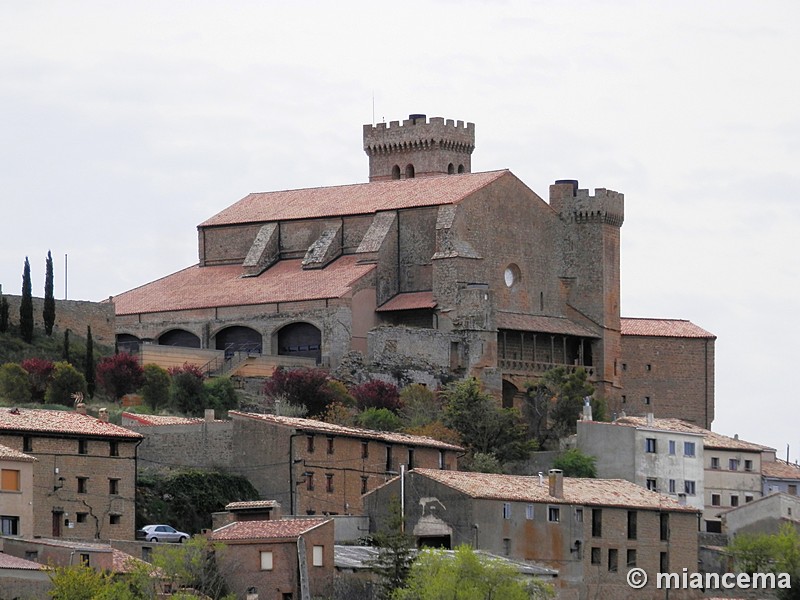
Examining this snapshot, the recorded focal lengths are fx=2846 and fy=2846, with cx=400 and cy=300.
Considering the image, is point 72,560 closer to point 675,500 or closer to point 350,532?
point 350,532

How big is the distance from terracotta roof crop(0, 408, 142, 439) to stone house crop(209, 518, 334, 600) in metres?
6.65

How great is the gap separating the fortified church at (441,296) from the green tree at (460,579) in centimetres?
3492

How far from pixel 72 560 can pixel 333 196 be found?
5223 centimetres

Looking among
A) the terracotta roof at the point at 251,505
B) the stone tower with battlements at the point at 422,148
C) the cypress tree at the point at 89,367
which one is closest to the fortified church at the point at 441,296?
the cypress tree at the point at 89,367

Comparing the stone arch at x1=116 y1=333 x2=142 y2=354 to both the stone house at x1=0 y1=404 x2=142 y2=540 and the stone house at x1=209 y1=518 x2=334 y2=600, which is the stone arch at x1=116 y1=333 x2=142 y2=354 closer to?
the stone house at x1=0 y1=404 x2=142 y2=540

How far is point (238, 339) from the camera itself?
107 metres

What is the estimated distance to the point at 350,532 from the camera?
7594cm

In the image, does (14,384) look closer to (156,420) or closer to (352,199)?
(156,420)

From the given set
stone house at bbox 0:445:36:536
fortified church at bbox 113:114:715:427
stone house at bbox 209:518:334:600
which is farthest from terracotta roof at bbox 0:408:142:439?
fortified church at bbox 113:114:715:427

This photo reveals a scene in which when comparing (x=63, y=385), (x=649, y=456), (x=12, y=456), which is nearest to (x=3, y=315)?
(x=63, y=385)

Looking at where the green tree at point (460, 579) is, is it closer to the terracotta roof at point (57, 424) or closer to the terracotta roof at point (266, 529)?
the terracotta roof at point (266, 529)

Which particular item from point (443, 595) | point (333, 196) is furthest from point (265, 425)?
point (333, 196)

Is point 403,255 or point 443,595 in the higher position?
point 403,255

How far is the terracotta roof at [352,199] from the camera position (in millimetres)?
109750
